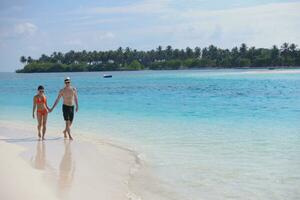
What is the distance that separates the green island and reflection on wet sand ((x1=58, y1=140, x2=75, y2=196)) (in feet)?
490

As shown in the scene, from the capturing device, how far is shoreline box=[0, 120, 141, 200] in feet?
23.3

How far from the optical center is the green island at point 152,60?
159 metres

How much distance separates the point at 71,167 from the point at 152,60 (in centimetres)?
17784

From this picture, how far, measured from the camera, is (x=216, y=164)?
9586mm

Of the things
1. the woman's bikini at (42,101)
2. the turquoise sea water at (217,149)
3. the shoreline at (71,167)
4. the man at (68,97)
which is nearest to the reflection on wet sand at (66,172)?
the shoreline at (71,167)

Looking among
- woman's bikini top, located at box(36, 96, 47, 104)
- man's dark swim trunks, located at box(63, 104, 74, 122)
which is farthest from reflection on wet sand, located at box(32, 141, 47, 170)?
woman's bikini top, located at box(36, 96, 47, 104)

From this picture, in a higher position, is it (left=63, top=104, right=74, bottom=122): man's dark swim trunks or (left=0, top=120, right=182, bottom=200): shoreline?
(left=63, top=104, right=74, bottom=122): man's dark swim trunks

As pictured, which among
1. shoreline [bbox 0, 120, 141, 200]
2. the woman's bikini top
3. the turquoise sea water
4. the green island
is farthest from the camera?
the green island

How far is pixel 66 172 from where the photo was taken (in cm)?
857

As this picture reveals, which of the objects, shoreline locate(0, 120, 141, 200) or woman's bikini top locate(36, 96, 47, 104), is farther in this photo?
woman's bikini top locate(36, 96, 47, 104)

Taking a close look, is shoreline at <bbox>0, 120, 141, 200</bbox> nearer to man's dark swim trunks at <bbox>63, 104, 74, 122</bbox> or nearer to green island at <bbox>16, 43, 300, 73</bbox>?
man's dark swim trunks at <bbox>63, 104, 74, 122</bbox>

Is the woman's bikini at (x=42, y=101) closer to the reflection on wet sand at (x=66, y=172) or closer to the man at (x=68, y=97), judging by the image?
the man at (x=68, y=97)

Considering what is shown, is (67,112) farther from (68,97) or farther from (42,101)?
(42,101)

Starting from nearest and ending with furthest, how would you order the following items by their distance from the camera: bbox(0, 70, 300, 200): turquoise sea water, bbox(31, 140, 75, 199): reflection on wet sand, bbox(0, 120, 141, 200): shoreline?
bbox(0, 120, 141, 200): shoreline
bbox(31, 140, 75, 199): reflection on wet sand
bbox(0, 70, 300, 200): turquoise sea water
